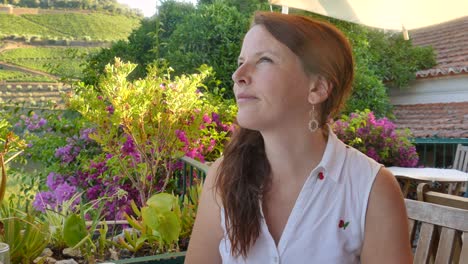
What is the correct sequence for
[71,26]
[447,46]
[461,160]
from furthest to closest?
[447,46] → [71,26] → [461,160]

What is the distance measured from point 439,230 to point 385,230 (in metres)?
0.25

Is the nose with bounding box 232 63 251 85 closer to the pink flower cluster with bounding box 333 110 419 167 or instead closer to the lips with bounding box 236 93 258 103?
the lips with bounding box 236 93 258 103

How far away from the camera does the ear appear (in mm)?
1150

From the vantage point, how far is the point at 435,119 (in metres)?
7.16

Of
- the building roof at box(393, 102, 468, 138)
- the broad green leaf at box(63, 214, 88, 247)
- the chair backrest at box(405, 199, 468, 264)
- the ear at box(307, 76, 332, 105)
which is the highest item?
the ear at box(307, 76, 332, 105)

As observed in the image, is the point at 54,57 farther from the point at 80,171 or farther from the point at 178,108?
the point at 178,108

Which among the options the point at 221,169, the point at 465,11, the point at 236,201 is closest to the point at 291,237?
the point at 236,201

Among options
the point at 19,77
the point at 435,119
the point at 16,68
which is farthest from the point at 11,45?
the point at 435,119

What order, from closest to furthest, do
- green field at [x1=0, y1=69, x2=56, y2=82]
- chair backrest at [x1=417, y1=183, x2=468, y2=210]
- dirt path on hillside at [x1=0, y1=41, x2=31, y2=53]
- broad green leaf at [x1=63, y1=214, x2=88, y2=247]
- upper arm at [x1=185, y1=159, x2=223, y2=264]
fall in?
1. upper arm at [x1=185, y1=159, x2=223, y2=264]
2. chair backrest at [x1=417, y1=183, x2=468, y2=210]
3. broad green leaf at [x1=63, y1=214, x2=88, y2=247]
4. green field at [x1=0, y1=69, x2=56, y2=82]
5. dirt path on hillside at [x1=0, y1=41, x2=31, y2=53]

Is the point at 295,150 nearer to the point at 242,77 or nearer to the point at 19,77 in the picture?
the point at 242,77

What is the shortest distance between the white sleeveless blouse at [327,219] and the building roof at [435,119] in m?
5.43

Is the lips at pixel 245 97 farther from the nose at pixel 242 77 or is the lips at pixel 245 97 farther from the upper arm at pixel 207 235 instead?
the upper arm at pixel 207 235

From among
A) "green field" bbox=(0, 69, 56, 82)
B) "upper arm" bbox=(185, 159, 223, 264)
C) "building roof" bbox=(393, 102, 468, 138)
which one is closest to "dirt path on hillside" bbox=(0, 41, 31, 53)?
"green field" bbox=(0, 69, 56, 82)

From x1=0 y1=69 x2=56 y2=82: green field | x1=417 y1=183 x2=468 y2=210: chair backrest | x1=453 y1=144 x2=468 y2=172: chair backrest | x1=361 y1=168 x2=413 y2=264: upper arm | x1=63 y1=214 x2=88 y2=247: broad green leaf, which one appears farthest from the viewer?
x1=0 y1=69 x2=56 y2=82: green field
